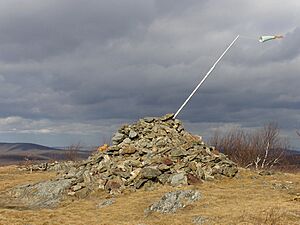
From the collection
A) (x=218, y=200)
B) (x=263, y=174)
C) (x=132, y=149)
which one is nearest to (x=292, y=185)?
(x=263, y=174)

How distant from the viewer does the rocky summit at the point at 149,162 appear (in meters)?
32.6

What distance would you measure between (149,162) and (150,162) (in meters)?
0.09

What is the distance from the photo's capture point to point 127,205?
92.5ft

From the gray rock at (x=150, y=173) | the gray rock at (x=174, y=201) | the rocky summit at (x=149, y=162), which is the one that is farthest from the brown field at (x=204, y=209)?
the gray rock at (x=150, y=173)

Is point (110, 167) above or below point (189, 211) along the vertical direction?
above

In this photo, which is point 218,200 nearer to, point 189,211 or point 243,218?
point 189,211

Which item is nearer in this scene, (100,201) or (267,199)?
(267,199)

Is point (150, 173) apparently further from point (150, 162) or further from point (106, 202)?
point (106, 202)

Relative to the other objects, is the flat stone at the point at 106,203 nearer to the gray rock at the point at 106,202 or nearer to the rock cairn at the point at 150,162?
the gray rock at the point at 106,202

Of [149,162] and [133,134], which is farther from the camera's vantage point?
[133,134]

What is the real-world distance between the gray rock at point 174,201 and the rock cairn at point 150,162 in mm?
3378

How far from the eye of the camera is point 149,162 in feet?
112

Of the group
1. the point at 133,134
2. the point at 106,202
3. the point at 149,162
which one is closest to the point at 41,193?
the point at 106,202

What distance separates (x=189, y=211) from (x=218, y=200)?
2.64 m
